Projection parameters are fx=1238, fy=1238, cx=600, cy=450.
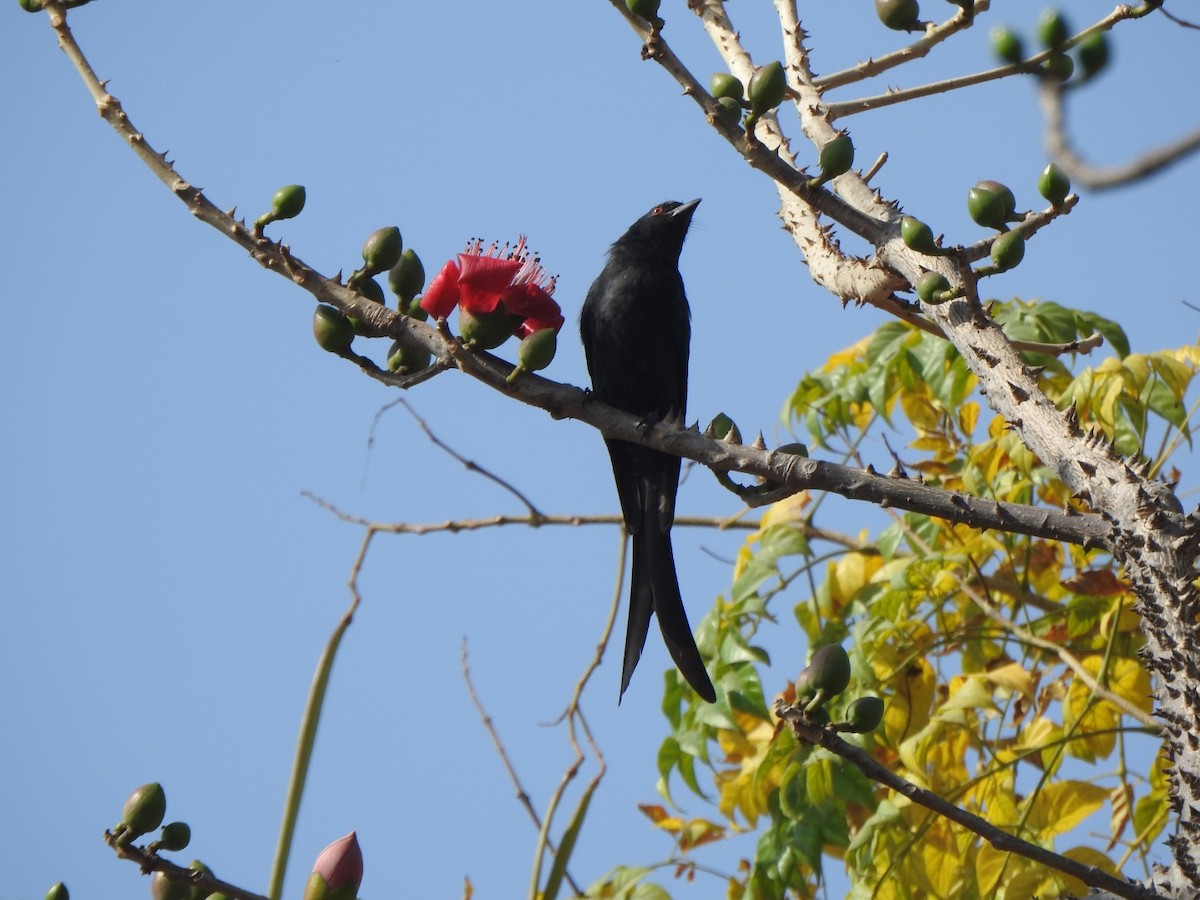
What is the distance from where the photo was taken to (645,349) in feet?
13.7

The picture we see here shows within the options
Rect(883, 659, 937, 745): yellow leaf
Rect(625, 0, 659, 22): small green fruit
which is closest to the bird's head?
Rect(883, 659, 937, 745): yellow leaf

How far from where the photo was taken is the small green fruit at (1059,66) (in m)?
2.14

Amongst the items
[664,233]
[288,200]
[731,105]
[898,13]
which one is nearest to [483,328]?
[288,200]

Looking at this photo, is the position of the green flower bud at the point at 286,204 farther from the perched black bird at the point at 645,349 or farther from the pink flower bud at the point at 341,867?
the perched black bird at the point at 645,349

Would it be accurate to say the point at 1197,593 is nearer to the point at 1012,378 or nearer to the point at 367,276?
the point at 1012,378

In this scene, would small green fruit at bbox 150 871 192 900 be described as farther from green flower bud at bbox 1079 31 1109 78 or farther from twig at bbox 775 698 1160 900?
green flower bud at bbox 1079 31 1109 78

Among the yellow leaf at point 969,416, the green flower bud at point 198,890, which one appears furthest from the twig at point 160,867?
the yellow leaf at point 969,416

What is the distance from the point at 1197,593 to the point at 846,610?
190 centimetres

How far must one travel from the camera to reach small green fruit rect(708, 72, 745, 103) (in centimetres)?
204

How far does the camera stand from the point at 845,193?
245 centimetres

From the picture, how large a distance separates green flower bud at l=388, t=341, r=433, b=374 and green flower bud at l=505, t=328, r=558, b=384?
0.53 feet

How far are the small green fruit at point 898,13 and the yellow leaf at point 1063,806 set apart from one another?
1692 millimetres

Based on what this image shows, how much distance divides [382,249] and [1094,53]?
4.15ft

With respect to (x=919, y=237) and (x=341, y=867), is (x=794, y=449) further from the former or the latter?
(x=341, y=867)
